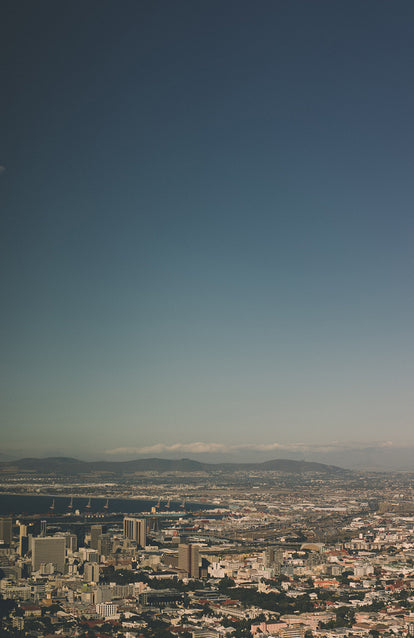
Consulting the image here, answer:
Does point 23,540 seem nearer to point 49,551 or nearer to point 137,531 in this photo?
point 49,551

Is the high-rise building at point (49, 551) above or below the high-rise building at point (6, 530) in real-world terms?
below

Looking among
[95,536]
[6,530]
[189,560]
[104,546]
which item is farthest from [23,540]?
[189,560]

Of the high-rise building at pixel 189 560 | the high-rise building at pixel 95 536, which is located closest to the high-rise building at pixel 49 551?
the high-rise building at pixel 95 536

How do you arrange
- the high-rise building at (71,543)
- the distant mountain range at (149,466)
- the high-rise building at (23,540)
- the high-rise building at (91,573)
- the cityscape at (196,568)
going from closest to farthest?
the cityscape at (196,568) < the high-rise building at (91,573) < the high-rise building at (23,540) < the high-rise building at (71,543) < the distant mountain range at (149,466)

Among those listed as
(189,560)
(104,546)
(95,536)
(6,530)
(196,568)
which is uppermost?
(6,530)

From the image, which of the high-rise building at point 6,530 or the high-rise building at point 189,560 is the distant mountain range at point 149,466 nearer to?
the high-rise building at point 6,530

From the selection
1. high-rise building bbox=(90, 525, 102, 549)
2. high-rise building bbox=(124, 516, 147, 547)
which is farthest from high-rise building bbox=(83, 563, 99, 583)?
high-rise building bbox=(124, 516, 147, 547)
